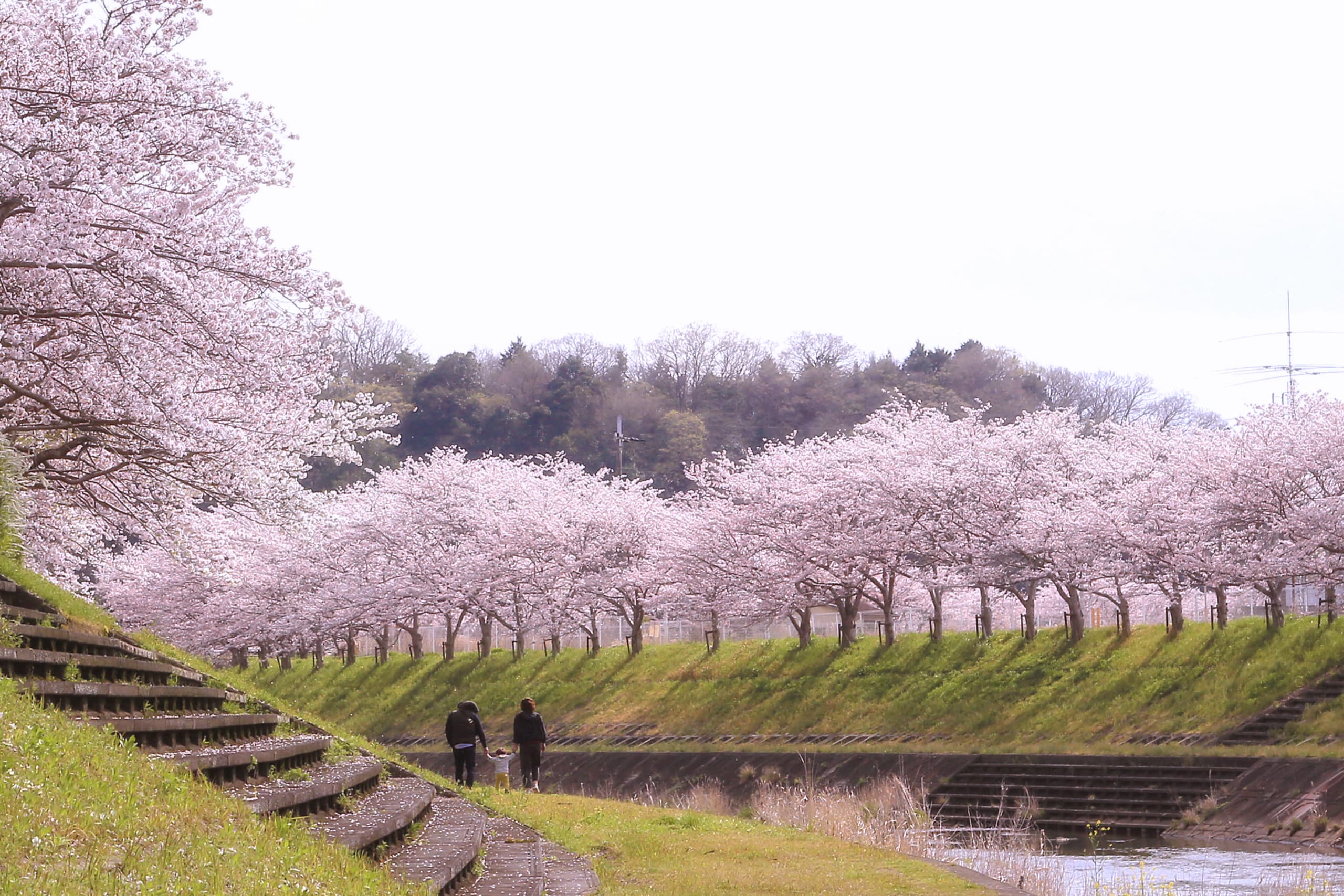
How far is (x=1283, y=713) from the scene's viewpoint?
25.9m

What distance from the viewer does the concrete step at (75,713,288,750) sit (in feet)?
28.0

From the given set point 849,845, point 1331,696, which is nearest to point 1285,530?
point 1331,696

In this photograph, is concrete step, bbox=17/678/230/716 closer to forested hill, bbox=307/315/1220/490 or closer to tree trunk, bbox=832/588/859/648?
tree trunk, bbox=832/588/859/648

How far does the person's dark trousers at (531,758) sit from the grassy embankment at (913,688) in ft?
39.8

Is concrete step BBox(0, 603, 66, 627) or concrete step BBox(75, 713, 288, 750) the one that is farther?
concrete step BBox(0, 603, 66, 627)

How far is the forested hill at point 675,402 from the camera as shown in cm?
6856

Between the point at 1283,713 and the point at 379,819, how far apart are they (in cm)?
2190

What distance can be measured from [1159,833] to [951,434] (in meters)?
→ 18.5

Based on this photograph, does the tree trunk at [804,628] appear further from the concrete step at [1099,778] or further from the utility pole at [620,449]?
the utility pole at [620,449]

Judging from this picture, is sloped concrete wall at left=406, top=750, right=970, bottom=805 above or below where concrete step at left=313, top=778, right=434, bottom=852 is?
below

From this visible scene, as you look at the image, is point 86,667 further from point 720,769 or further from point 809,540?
point 809,540

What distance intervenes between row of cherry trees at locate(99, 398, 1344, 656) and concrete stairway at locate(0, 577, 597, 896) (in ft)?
21.1

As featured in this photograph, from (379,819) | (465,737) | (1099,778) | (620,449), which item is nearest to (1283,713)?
(1099,778)

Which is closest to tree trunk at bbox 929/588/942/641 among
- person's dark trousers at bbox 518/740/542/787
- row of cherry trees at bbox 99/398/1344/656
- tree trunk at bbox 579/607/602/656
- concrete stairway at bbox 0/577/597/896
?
row of cherry trees at bbox 99/398/1344/656
